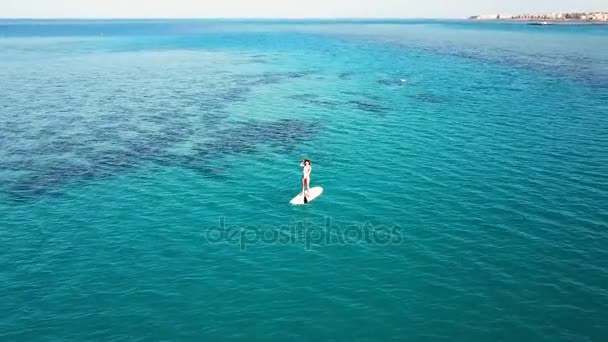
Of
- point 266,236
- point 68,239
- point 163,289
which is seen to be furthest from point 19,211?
point 266,236

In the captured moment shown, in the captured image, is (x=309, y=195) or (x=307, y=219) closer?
(x=307, y=219)

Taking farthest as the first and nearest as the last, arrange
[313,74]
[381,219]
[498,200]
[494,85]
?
[313,74] → [494,85] → [498,200] → [381,219]

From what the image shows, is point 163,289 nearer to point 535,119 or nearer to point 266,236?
point 266,236

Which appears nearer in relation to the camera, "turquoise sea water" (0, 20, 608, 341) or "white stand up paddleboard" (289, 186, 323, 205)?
"turquoise sea water" (0, 20, 608, 341)

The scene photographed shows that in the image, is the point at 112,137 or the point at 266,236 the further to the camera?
the point at 112,137
